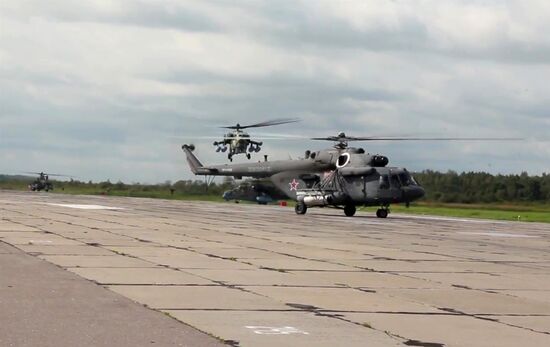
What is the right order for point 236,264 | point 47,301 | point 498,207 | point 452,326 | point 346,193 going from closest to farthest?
point 452,326, point 47,301, point 236,264, point 346,193, point 498,207

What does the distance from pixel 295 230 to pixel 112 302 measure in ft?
70.3

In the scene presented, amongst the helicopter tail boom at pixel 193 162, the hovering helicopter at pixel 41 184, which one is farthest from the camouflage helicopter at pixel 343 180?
the hovering helicopter at pixel 41 184

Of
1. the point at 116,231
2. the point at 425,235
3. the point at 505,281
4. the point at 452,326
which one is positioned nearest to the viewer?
the point at 452,326

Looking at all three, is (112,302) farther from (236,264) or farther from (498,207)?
(498,207)

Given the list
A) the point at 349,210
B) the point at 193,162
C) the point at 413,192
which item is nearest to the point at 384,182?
the point at 413,192

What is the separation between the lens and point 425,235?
34156 millimetres

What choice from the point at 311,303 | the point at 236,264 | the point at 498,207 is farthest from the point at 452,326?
the point at 498,207

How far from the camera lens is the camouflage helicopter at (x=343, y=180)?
49.8m

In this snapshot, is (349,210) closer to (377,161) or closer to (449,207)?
(377,161)

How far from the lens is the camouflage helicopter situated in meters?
49.8

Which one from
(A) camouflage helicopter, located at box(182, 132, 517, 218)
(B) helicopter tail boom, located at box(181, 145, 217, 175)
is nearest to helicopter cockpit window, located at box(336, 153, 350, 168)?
(A) camouflage helicopter, located at box(182, 132, 517, 218)

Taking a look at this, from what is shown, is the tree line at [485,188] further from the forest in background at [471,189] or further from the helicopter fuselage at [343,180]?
the helicopter fuselage at [343,180]

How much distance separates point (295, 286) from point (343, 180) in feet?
116

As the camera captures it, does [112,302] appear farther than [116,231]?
No
